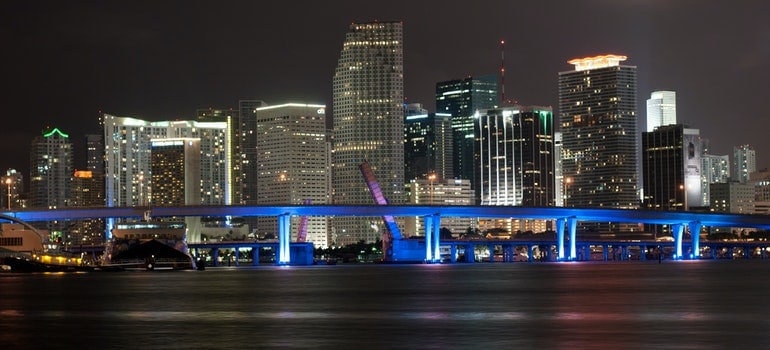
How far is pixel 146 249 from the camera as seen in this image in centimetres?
17450

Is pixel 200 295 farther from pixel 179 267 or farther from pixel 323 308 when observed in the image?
pixel 179 267

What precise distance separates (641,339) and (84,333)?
21.6m

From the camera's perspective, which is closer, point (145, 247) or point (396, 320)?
point (396, 320)

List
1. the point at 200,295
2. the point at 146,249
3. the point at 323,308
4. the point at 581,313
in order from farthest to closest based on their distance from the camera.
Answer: the point at 146,249 → the point at 200,295 → the point at 323,308 → the point at 581,313

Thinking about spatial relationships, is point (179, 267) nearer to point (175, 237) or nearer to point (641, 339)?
point (175, 237)

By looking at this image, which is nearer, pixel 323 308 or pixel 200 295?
pixel 323 308

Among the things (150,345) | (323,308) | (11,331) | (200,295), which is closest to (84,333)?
(11,331)

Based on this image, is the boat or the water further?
the boat

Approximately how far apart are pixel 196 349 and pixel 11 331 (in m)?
12.1

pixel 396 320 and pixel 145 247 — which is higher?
pixel 145 247

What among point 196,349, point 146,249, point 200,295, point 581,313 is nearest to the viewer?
point 196,349

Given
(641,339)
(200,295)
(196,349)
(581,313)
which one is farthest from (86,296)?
(641,339)

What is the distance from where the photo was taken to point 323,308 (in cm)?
6425

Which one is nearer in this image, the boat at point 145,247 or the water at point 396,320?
the water at point 396,320
